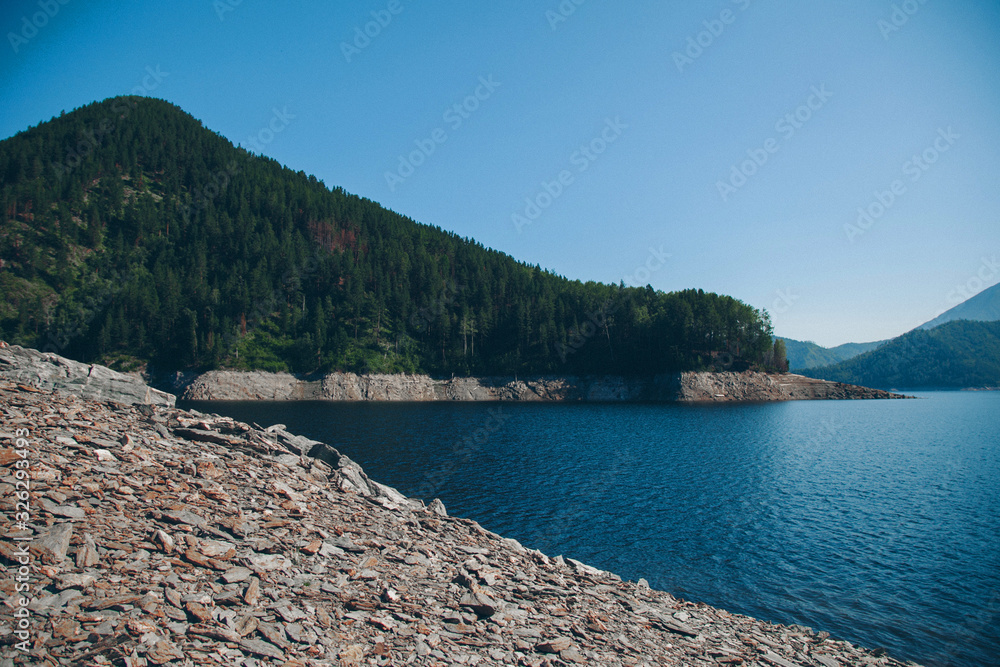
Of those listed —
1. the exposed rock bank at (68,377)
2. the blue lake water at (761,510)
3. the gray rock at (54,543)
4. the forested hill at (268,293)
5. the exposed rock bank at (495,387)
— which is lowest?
the blue lake water at (761,510)

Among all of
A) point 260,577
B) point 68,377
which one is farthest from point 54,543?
point 68,377

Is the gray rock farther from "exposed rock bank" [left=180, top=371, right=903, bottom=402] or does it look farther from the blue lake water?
"exposed rock bank" [left=180, top=371, right=903, bottom=402]

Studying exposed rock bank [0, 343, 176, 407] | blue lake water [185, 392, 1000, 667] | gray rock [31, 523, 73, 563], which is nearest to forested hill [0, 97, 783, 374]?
blue lake water [185, 392, 1000, 667]

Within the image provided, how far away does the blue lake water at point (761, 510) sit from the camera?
1845 cm

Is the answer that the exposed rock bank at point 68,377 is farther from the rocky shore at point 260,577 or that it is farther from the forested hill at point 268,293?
the forested hill at point 268,293

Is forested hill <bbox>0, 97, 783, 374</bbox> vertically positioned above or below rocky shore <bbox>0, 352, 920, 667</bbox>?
above

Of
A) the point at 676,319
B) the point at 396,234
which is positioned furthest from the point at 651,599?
the point at 396,234

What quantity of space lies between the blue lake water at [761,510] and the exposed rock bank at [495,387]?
157 ft

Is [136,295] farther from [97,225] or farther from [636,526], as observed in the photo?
[636,526]

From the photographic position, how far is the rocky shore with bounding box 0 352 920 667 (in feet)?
27.0

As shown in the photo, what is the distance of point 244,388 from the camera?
104 m

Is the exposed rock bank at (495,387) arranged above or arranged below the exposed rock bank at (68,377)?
below

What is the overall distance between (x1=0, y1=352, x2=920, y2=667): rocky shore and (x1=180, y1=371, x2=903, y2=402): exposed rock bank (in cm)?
9581

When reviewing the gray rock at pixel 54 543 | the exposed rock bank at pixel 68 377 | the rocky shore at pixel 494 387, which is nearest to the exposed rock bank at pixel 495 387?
the rocky shore at pixel 494 387
